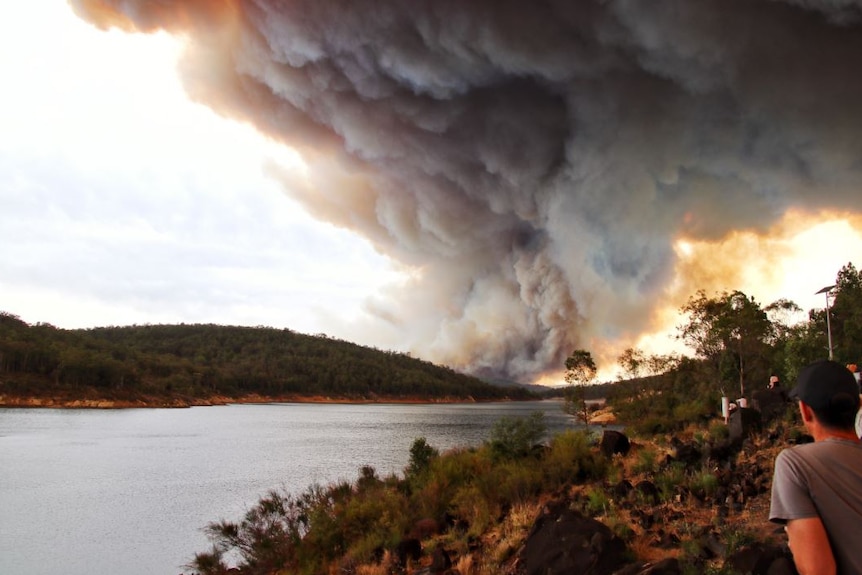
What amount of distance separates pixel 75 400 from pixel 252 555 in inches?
4737

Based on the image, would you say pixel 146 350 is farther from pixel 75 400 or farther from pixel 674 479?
pixel 674 479

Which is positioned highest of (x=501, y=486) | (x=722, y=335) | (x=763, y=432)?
(x=722, y=335)

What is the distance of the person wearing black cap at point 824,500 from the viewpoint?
2.61m

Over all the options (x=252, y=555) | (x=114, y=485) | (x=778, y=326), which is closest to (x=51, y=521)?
(x=114, y=485)

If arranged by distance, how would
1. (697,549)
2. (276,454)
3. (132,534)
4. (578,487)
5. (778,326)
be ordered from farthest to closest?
(778,326) < (276,454) < (132,534) < (578,487) < (697,549)

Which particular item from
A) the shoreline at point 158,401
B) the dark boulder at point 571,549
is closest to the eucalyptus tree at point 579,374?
the dark boulder at point 571,549

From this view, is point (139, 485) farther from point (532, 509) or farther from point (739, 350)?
point (739, 350)

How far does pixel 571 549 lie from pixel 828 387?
24.2 ft

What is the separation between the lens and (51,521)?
75.1 feet

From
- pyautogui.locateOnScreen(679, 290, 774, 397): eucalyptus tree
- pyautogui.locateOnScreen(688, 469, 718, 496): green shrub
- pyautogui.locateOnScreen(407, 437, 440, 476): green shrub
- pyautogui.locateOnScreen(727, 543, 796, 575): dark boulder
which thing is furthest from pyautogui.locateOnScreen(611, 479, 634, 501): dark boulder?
pyautogui.locateOnScreen(679, 290, 774, 397): eucalyptus tree

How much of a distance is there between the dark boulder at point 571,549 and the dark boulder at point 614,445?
7.72 meters

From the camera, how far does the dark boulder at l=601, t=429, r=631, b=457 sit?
17781mm

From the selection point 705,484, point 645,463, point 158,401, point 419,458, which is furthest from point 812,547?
point 158,401

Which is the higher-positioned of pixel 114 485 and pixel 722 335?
pixel 722 335
